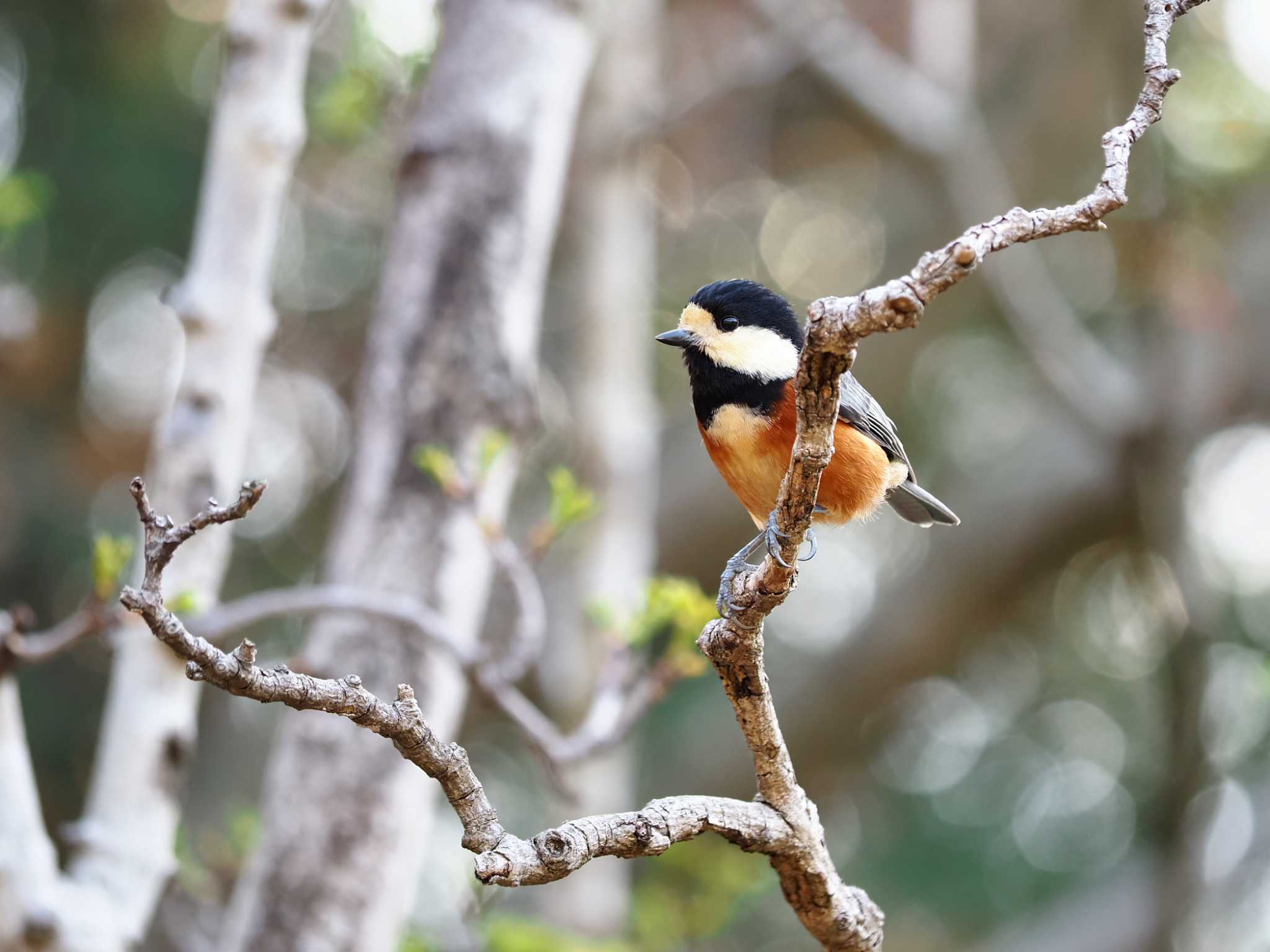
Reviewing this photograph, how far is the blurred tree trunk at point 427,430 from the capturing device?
269 cm

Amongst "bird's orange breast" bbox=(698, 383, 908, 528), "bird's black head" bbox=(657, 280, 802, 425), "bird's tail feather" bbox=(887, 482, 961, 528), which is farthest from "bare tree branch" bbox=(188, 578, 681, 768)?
"bird's tail feather" bbox=(887, 482, 961, 528)

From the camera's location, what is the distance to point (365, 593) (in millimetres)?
2768

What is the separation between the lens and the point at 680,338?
251cm

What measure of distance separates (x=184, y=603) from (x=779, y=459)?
1.15 meters

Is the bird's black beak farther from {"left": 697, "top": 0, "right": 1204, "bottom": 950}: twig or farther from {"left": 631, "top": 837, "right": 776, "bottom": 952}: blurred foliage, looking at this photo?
{"left": 631, "top": 837, "right": 776, "bottom": 952}: blurred foliage

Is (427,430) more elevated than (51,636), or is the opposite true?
(427,430)

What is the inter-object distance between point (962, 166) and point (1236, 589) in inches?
142

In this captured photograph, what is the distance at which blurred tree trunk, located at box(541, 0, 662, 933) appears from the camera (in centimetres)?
470

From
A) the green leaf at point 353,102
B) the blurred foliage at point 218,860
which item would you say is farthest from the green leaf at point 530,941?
the green leaf at point 353,102

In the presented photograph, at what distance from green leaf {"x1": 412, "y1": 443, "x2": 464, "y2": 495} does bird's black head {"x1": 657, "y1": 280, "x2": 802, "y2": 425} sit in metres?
0.55

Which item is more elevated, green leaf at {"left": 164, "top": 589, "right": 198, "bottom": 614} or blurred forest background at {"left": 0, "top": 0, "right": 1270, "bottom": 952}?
blurred forest background at {"left": 0, "top": 0, "right": 1270, "bottom": 952}

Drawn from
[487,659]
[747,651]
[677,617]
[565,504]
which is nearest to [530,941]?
[487,659]

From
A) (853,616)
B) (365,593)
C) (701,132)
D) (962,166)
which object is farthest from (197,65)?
(365,593)

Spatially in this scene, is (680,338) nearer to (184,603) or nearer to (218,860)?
(184,603)
